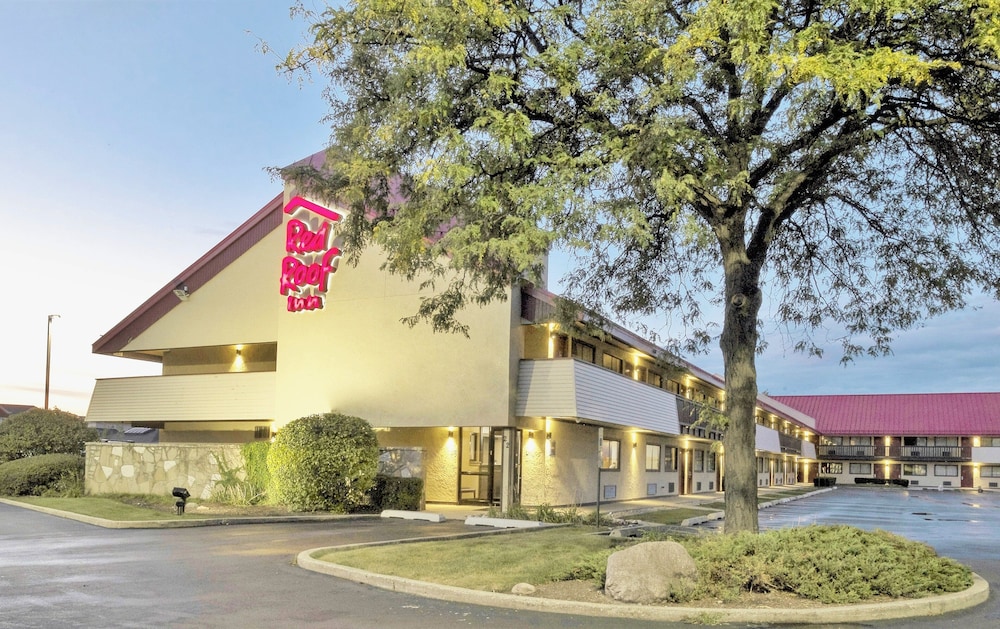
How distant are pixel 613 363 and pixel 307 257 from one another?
12012 mm

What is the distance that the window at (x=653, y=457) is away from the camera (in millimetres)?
37938

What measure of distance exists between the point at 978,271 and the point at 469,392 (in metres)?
14.2

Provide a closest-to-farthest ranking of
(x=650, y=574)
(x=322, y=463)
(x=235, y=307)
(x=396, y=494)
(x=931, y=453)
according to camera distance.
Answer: (x=650, y=574), (x=322, y=463), (x=396, y=494), (x=235, y=307), (x=931, y=453)

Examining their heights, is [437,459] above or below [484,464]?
above

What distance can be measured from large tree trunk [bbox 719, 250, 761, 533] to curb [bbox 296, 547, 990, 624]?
11.4ft

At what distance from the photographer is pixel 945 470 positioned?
8525cm

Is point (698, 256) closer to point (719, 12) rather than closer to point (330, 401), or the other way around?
point (719, 12)

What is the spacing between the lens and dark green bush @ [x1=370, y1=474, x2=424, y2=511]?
24484 millimetres

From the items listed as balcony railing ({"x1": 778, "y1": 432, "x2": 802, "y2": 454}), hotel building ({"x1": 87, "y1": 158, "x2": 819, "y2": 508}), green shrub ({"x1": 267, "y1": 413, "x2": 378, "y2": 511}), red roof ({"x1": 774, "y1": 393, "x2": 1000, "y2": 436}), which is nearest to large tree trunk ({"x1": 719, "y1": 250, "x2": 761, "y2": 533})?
hotel building ({"x1": 87, "y1": 158, "x2": 819, "y2": 508})

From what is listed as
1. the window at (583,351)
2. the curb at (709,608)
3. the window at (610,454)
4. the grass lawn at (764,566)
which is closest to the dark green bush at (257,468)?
the grass lawn at (764,566)

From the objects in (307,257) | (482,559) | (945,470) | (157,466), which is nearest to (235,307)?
(307,257)

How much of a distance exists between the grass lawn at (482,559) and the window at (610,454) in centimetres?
1547

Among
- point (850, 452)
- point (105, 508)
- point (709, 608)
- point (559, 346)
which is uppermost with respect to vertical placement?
point (559, 346)

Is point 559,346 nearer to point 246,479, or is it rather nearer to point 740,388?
point 246,479
